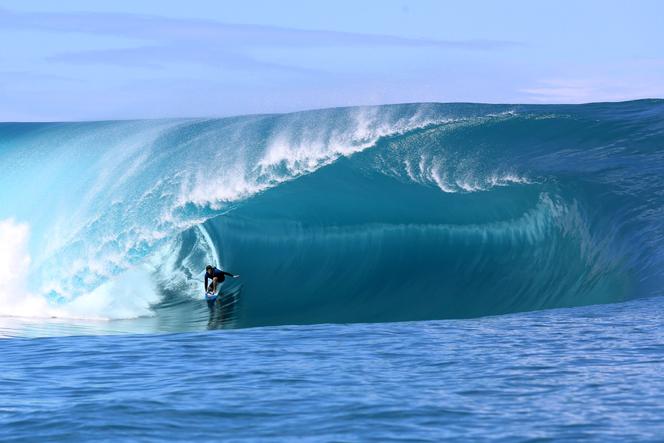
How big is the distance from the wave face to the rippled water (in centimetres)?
304

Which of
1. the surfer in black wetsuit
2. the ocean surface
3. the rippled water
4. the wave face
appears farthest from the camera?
the surfer in black wetsuit

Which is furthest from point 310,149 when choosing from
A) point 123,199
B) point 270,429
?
point 270,429

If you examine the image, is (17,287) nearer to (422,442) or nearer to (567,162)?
(567,162)

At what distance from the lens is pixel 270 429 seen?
539 cm

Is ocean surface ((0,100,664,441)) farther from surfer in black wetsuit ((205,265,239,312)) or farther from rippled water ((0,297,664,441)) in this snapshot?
surfer in black wetsuit ((205,265,239,312))

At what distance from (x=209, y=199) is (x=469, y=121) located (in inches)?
182

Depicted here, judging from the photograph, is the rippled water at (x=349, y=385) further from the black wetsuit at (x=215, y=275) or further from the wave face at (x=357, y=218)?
the black wetsuit at (x=215, y=275)

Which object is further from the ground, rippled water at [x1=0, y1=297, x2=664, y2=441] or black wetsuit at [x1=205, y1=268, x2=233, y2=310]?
black wetsuit at [x1=205, y1=268, x2=233, y2=310]

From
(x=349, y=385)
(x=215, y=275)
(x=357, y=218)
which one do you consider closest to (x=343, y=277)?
(x=357, y=218)

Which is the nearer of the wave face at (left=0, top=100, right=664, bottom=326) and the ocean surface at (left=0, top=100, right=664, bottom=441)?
the ocean surface at (left=0, top=100, right=664, bottom=441)

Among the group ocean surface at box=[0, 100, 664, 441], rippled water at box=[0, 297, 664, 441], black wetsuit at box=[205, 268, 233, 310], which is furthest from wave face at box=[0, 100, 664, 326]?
rippled water at box=[0, 297, 664, 441]

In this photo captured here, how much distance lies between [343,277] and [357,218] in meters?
1.51

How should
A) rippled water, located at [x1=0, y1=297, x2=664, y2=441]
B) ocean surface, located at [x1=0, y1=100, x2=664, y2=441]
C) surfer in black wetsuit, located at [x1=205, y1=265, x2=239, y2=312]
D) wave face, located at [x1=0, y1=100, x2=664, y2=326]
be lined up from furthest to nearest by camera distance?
1. surfer in black wetsuit, located at [x1=205, y1=265, x2=239, y2=312]
2. wave face, located at [x1=0, y1=100, x2=664, y2=326]
3. ocean surface, located at [x1=0, y1=100, x2=664, y2=441]
4. rippled water, located at [x1=0, y1=297, x2=664, y2=441]

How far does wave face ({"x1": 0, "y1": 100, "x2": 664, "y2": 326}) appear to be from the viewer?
12.6 metres
